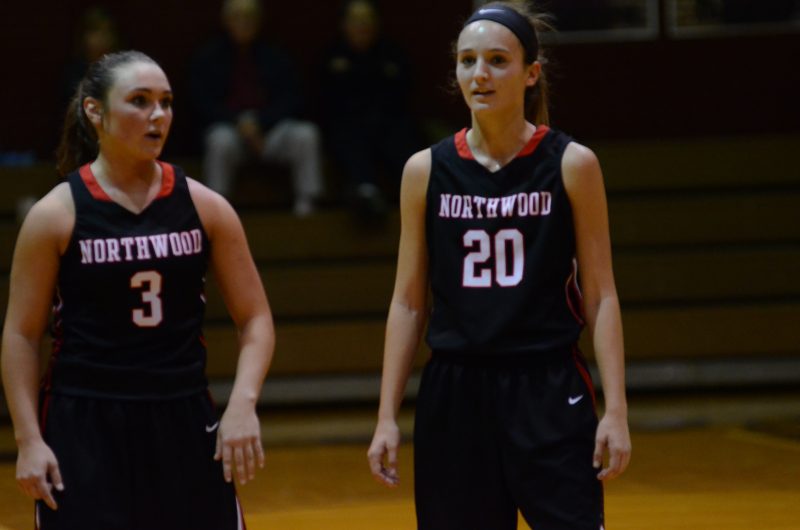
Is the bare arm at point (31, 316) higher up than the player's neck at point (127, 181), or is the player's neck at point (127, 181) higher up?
the player's neck at point (127, 181)

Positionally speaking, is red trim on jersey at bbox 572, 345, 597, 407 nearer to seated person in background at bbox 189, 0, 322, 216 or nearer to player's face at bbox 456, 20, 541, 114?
player's face at bbox 456, 20, 541, 114

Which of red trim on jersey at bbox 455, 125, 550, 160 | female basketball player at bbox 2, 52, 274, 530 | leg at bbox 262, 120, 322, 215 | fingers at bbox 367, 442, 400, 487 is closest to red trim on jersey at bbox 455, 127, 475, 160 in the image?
red trim on jersey at bbox 455, 125, 550, 160

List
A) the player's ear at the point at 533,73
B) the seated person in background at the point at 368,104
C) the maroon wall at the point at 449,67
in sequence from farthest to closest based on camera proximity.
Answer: the maroon wall at the point at 449,67, the seated person in background at the point at 368,104, the player's ear at the point at 533,73

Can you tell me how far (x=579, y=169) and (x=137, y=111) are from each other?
41.5 inches

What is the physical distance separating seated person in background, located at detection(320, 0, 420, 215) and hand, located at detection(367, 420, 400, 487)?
221 inches

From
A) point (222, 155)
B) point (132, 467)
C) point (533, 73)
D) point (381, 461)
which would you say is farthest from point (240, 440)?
point (222, 155)

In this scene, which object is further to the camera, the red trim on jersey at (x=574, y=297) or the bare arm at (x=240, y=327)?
the red trim on jersey at (x=574, y=297)

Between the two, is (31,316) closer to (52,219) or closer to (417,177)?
(52,219)

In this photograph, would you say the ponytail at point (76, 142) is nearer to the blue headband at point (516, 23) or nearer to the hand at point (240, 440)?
the hand at point (240, 440)

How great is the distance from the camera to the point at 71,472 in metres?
3.14

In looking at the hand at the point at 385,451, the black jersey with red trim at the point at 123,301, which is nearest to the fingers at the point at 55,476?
the black jersey with red trim at the point at 123,301

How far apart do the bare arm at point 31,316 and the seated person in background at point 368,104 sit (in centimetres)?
577

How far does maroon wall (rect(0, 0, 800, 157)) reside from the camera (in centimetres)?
978

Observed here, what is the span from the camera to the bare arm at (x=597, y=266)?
10.6 feet
